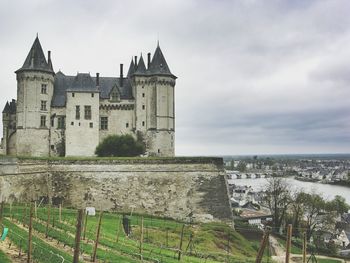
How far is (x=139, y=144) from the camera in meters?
48.9

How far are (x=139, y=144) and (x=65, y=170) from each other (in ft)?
36.2

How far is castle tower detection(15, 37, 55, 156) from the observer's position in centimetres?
4791

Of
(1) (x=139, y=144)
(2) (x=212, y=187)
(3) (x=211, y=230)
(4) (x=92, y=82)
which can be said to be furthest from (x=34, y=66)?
(3) (x=211, y=230)

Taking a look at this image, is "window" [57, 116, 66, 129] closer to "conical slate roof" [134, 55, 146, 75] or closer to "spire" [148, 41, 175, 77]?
"conical slate roof" [134, 55, 146, 75]

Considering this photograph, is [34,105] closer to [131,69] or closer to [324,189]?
[131,69]

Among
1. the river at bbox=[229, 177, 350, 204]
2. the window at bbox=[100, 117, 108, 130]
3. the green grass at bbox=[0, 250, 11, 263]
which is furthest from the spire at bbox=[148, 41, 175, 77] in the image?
the river at bbox=[229, 177, 350, 204]

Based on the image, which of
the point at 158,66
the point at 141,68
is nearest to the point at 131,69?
the point at 141,68

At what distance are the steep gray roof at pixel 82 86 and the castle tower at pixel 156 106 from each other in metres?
2.17

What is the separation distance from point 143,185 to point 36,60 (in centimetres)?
1986

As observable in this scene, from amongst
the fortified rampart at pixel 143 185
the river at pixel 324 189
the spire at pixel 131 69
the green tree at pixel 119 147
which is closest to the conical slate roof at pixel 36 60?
the spire at pixel 131 69

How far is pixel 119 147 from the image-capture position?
4741 cm

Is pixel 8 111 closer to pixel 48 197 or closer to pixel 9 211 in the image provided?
pixel 48 197

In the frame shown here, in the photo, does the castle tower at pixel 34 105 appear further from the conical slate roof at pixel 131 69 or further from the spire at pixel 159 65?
the spire at pixel 159 65

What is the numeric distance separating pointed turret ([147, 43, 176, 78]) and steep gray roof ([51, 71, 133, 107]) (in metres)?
3.97
